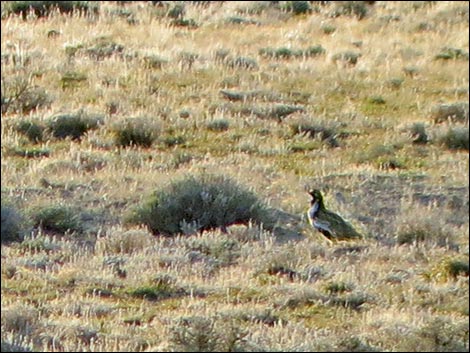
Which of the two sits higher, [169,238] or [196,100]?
[169,238]

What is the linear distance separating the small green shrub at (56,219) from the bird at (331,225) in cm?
192

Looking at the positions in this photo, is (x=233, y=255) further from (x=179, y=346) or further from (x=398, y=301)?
(x=179, y=346)

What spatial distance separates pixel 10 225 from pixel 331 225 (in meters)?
2.52

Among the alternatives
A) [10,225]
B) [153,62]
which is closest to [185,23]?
[153,62]

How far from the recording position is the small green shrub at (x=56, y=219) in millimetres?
10852

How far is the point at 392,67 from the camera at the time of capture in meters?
20.8

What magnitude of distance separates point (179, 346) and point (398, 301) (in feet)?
6.84

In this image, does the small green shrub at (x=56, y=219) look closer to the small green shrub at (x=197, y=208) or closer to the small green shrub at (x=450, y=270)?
the small green shrub at (x=197, y=208)

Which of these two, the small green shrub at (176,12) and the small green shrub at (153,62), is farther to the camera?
the small green shrub at (176,12)

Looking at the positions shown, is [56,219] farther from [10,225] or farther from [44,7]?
[44,7]

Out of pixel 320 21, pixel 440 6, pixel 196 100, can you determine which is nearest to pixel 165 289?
pixel 196 100

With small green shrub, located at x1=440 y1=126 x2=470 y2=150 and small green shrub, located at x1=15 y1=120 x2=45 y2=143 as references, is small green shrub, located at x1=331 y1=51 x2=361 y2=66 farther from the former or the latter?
small green shrub, located at x1=15 y1=120 x2=45 y2=143

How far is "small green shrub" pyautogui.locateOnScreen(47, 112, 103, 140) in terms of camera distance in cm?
1545

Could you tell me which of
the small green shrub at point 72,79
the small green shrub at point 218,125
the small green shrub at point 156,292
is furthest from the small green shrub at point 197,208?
the small green shrub at point 72,79
